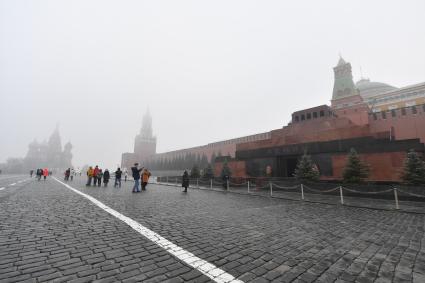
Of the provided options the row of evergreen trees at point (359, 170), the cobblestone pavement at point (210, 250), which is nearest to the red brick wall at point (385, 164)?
the row of evergreen trees at point (359, 170)

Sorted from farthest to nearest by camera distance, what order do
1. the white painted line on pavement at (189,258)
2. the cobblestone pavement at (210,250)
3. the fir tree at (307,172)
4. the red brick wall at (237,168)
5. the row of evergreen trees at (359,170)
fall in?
the red brick wall at (237,168)
the fir tree at (307,172)
the row of evergreen trees at (359,170)
the cobblestone pavement at (210,250)
the white painted line on pavement at (189,258)

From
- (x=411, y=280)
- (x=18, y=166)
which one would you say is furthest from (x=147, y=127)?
(x=411, y=280)

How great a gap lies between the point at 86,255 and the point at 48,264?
19.5 inches

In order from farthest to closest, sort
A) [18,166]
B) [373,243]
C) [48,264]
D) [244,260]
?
[18,166] → [373,243] → [244,260] → [48,264]

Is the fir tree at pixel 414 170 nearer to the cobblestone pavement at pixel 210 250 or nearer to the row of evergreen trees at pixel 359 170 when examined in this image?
the row of evergreen trees at pixel 359 170

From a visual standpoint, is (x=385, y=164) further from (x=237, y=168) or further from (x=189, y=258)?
(x=189, y=258)

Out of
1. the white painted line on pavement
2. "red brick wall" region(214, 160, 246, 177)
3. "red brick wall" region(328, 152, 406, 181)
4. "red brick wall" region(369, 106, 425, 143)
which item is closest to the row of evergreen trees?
"red brick wall" region(328, 152, 406, 181)

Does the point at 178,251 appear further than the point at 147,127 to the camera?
No

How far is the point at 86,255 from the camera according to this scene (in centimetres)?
342

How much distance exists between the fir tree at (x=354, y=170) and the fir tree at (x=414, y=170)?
7.85 ft

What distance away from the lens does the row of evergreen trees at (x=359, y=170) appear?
43.5 feet

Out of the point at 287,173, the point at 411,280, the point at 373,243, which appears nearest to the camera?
the point at 411,280

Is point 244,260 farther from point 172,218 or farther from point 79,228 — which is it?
point 79,228

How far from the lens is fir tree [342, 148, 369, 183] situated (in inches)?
622
